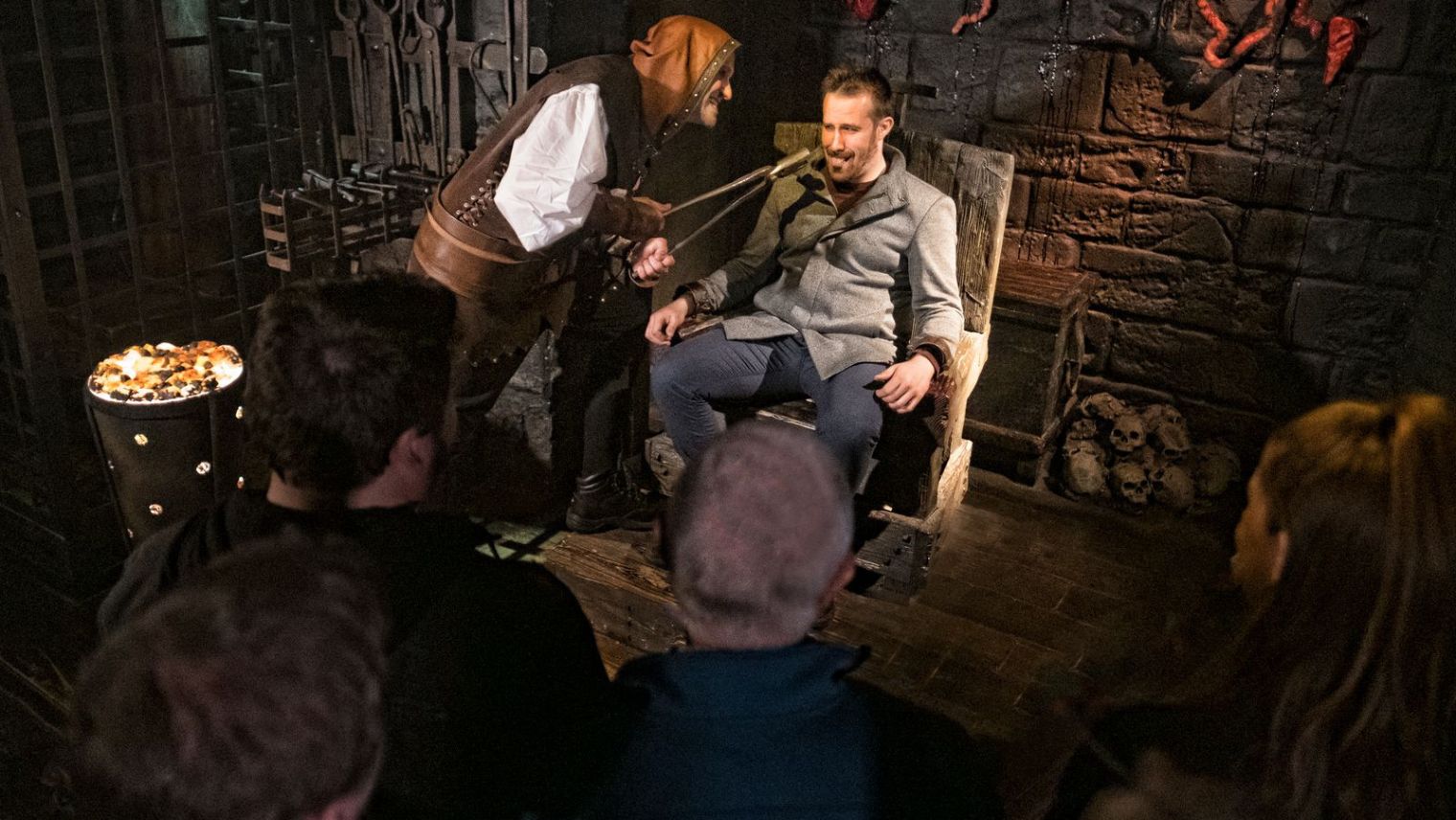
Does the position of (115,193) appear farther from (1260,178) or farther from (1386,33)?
(1386,33)

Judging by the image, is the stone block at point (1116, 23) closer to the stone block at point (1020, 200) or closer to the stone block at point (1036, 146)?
the stone block at point (1036, 146)

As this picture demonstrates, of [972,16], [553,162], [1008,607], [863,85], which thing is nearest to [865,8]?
[972,16]

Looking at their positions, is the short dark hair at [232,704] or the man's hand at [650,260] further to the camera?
the man's hand at [650,260]

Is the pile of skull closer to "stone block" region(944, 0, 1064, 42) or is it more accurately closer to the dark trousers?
"stone block" region(944, 0, 1064, 42)

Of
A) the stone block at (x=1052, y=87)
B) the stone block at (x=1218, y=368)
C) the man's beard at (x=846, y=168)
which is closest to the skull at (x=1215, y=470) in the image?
the stone block at (x=1218, y=368)

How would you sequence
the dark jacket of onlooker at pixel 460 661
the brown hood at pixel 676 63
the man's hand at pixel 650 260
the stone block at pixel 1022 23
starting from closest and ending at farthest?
the dark jacket of onlooker at pixel 460 661 < the brown hood at pixel 676 63 < the man's hand at pixel 650 260 < the stone block at pixel 1022 23

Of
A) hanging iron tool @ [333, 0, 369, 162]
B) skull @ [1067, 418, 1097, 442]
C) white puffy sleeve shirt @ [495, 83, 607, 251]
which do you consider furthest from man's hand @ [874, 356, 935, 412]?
hanging iron tool @ [333, 0, 369, 162]

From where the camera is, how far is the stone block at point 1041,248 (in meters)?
5.65

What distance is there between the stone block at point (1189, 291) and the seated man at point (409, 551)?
4100mm

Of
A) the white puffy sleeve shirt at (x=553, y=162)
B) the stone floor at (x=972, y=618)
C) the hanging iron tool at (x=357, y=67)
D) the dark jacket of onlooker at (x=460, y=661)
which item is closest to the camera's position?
the dark jacket of onlooker at (x=460, y=661)

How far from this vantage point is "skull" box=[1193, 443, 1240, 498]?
5227 millimetres

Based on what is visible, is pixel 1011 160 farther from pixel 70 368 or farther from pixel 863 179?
pixel 70 368

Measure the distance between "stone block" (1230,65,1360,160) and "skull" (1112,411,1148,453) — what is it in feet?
4.54

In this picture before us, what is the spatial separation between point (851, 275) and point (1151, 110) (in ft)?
6.46
